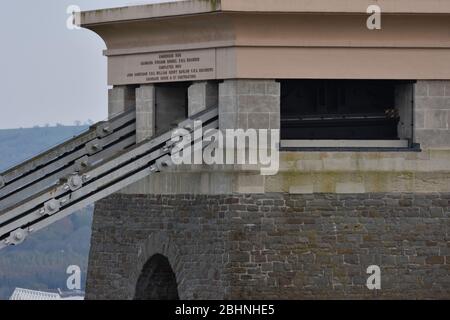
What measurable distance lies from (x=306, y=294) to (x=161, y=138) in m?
5.04

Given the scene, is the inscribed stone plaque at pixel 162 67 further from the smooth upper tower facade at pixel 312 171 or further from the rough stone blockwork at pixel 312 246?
the rough stone blockwork at pixel 312 246

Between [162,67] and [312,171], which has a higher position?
[162,67]

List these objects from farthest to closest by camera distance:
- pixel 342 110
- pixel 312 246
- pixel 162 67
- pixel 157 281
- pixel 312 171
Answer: pixel 157 281 < pixel 342 110 < pixel 162 67 < pixel 312 171 < pixel 312 246

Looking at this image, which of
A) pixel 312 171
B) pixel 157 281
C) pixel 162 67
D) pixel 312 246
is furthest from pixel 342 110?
pixel 157 281

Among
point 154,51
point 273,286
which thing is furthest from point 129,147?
point 273,286

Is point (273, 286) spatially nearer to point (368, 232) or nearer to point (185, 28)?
point (368, 232)

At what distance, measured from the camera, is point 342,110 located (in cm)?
5581

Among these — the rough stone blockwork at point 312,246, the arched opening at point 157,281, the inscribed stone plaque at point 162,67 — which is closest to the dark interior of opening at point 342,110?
the rough stone blockwork at point 312,246

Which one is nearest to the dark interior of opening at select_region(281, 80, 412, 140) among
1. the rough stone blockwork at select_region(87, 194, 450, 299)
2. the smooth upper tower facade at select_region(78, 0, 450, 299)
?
the smooth upper tower facade at select_region(78, 0, 450, 299)

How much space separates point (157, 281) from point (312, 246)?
6102 millimetres

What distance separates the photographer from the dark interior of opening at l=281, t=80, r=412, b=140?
54750 millimetres

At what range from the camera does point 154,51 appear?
5547 cm

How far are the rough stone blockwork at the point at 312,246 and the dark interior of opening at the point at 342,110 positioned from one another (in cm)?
243

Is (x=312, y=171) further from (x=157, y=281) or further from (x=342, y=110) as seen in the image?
(x=157, y=281)
